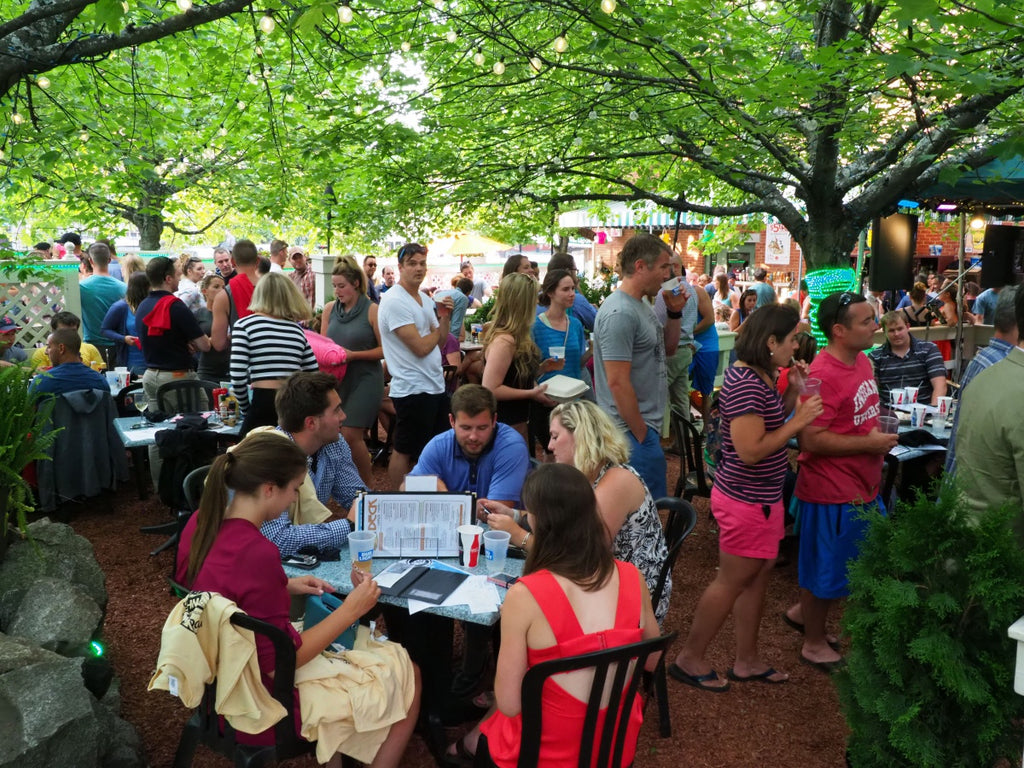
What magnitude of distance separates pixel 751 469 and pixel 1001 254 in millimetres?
9606

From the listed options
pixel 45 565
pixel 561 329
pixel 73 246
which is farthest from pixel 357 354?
pixel 73 246

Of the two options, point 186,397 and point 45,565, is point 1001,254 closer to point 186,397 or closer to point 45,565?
point 186,397

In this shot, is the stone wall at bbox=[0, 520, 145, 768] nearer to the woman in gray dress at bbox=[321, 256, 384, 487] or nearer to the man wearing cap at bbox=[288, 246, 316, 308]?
the woman in gray dress at bbox=[321, 256, 384, 487]

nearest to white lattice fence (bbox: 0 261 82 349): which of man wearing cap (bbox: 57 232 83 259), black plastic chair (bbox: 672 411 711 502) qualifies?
man wearing cap (bbox: 57 232 83 259)

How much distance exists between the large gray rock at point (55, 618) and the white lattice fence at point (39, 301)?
6380 mm

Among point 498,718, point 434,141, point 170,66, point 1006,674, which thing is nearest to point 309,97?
point 434,141

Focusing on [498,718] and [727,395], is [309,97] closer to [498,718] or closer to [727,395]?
[727,395]

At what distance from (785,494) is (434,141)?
4984mm

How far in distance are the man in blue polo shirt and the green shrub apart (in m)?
1.59

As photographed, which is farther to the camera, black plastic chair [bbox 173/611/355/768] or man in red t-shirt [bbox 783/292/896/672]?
man in red t-shirt [bbox 783/292/896/672]

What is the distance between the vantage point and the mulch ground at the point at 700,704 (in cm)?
344

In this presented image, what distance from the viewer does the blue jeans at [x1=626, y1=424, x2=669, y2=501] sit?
4.42 metres

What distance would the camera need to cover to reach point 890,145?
7.82 meters

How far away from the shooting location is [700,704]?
3816 millimetres
